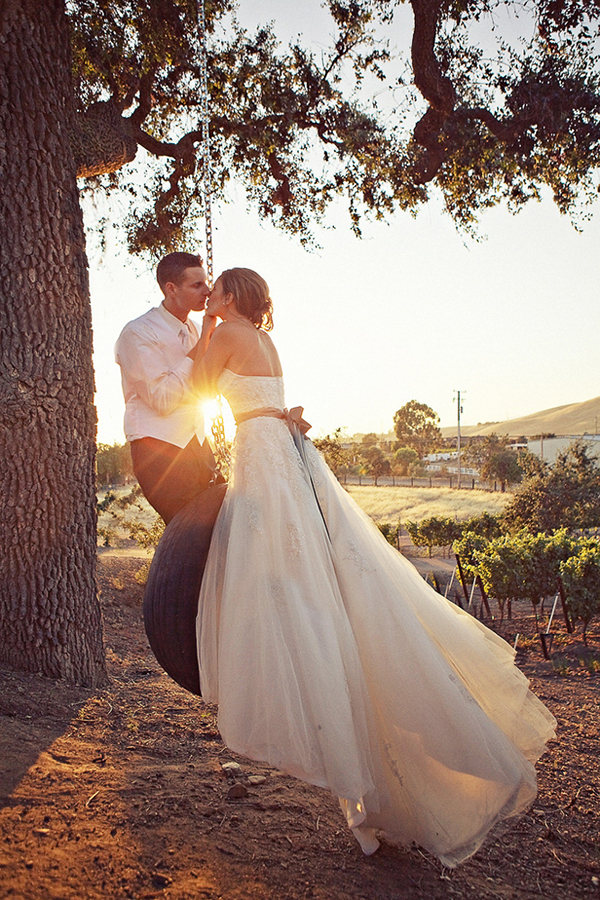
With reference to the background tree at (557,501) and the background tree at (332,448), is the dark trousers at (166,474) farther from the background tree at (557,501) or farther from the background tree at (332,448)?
the background tree at (557,501)

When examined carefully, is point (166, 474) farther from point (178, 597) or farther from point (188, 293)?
point (188, 293)

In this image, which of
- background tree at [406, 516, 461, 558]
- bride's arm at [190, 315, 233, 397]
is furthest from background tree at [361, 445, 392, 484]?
bride's arm at [190, 315, 233, 397]

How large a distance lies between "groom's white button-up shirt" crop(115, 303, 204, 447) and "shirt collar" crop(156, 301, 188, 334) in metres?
0.02

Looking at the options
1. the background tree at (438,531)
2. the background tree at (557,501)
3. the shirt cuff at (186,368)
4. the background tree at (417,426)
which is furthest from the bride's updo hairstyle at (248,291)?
the background tree at (417,426)

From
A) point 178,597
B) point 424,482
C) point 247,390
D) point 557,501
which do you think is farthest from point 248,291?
point 424,482

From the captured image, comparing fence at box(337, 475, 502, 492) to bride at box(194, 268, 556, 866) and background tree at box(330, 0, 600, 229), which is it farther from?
bride at box(194, 268, 556, 866)

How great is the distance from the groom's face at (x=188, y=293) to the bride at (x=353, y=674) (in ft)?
3.31

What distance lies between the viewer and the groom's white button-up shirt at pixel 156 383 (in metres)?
3.26

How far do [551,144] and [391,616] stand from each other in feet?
22.9

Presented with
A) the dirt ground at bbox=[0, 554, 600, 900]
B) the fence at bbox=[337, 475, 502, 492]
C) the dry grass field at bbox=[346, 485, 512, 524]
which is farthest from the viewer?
the fence at bbox=[337, 475, 502, 492]

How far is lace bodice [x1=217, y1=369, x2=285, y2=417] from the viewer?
10.0 ft

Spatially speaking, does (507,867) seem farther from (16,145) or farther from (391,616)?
(16,145)

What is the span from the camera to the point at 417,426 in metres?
98.4

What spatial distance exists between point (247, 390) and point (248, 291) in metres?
0.48
